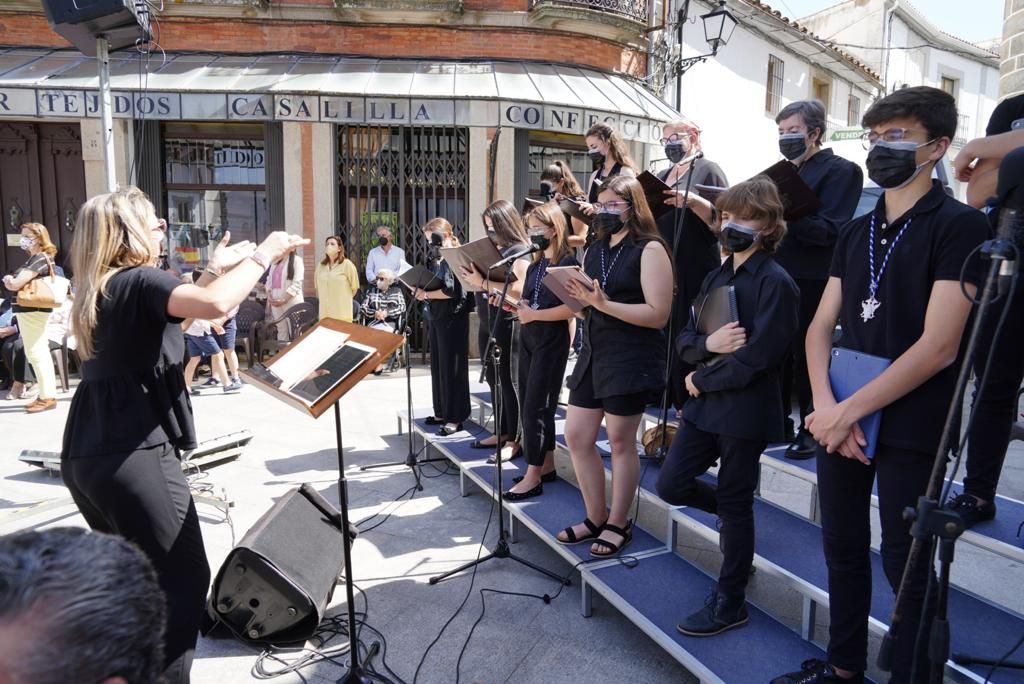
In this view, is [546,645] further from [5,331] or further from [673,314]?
[5,331]

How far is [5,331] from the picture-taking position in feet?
26.9

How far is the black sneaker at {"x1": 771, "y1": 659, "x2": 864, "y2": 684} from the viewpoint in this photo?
2346mm

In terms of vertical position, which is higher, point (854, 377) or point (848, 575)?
point (854, 377)

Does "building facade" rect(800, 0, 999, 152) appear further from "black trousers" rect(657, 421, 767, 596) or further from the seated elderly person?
"black trousers" rect(657, 421, 767, 596)

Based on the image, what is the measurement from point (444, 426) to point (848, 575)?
3727mm

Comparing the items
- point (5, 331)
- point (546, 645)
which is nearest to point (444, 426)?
point (546, 645)

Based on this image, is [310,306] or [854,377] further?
[310,306]

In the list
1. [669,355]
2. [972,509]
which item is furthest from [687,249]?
[972,509]

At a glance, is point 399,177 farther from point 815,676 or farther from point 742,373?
point 815,676

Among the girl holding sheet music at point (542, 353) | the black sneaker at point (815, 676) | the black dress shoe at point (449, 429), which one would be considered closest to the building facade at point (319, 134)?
the black dress shoe at point (449, 429)

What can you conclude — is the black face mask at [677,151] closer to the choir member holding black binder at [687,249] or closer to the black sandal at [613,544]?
the choir member holding black binder at [687,249]

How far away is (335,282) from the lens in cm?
945

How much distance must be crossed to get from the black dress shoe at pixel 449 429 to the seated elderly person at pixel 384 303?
3.70 meters

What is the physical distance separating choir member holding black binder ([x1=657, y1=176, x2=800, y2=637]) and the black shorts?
1.59ft
